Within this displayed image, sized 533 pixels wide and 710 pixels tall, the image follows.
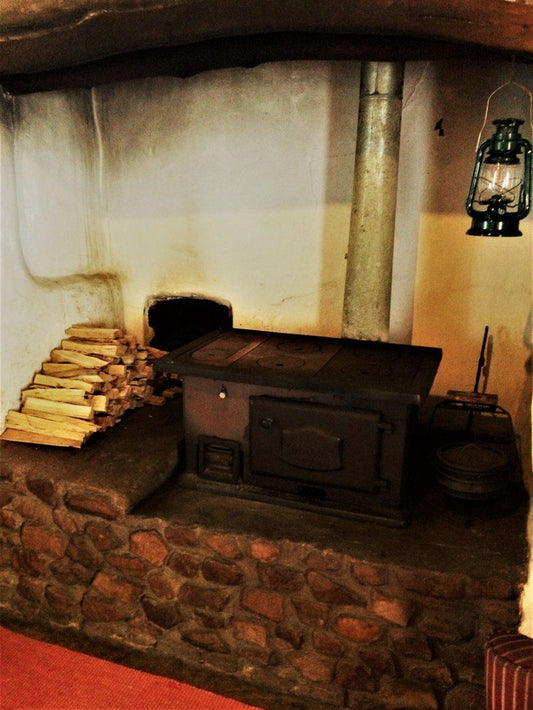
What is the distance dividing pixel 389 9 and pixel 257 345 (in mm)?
1802

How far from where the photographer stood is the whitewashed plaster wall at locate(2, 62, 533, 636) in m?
3.68

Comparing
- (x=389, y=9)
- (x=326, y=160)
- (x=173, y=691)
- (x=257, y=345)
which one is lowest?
(x=173, y=691)

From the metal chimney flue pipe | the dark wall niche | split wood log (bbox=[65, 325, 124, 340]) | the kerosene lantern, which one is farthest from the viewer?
the dark wall niche

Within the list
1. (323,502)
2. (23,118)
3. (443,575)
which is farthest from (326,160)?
(443,575)

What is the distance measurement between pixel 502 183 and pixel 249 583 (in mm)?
2267

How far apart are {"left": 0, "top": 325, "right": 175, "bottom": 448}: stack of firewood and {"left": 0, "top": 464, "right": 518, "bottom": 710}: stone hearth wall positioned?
1.16 ft

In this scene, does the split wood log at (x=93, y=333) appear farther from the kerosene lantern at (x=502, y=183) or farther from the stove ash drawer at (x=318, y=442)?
the kerosene lantern at (x=502, y=183)

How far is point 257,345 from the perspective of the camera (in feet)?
11.8

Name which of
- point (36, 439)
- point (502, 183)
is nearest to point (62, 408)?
point (36, 439)

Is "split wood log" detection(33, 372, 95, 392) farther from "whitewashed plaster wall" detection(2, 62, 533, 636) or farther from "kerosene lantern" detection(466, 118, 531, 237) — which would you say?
"kerosene lantern" detection(466, 118, 531, 237)

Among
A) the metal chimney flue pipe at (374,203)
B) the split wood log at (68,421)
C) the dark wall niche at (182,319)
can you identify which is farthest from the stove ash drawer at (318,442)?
the dark wall niche at (182,319)

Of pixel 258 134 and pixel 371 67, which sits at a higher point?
pixel 371 67

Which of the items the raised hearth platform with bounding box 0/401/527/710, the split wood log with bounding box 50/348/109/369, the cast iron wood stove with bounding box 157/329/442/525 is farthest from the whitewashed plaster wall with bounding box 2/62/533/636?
the raised hearth platform with bounding box 0/401/527/710

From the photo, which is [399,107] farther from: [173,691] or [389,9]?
[173,691]
